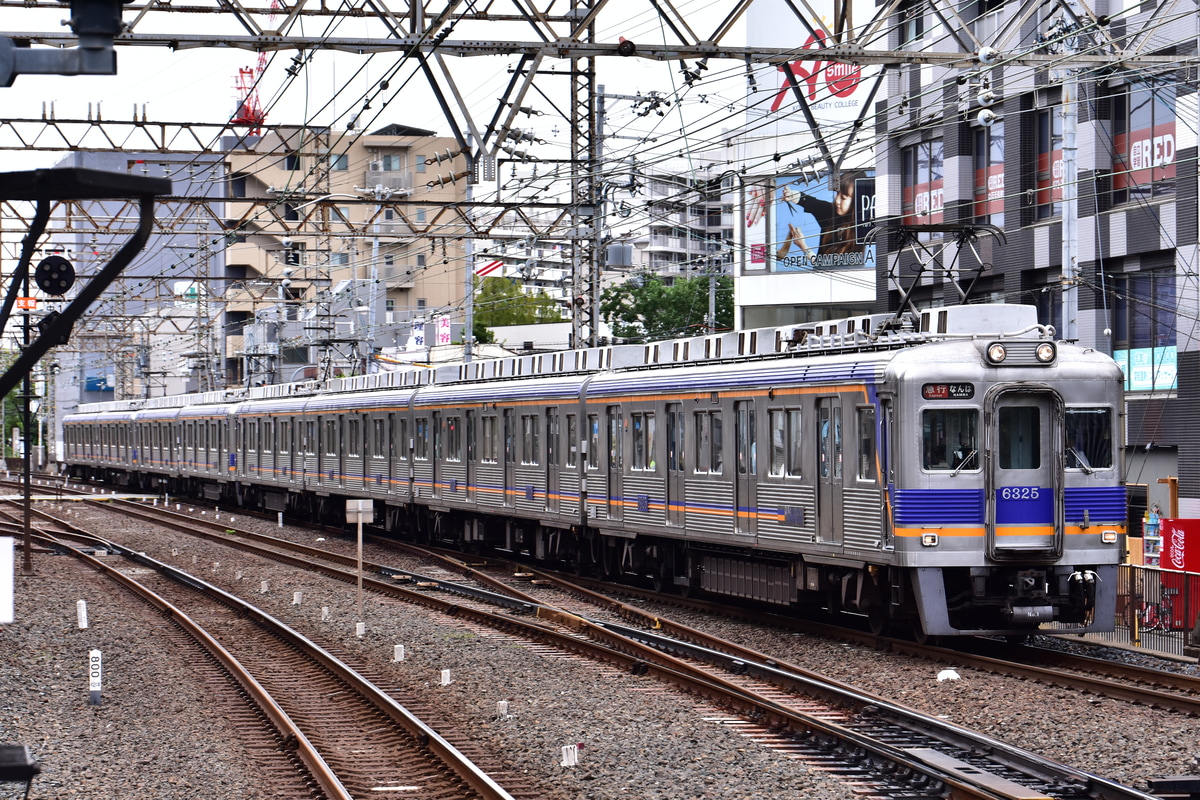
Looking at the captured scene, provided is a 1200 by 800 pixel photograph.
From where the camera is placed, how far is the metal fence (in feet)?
50.7

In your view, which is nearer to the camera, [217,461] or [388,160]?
[217,461]

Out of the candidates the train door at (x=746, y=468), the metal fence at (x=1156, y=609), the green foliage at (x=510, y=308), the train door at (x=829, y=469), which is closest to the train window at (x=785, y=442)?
the train door at (x=746, y=468)

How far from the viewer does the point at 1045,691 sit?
493 inches

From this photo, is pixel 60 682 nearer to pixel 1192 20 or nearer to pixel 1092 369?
pixel 1092 369

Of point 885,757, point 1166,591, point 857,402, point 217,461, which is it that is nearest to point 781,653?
point 857,402

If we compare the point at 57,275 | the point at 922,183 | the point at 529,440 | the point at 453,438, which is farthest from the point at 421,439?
the point at 57,275

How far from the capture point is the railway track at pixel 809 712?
9164 mm

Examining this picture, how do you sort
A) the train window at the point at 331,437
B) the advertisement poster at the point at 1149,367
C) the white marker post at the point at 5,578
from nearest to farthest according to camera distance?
the white marker post at the point at 5,578 → the advertisement poster at the point at 1149,367 → the train window at the point at 331,437

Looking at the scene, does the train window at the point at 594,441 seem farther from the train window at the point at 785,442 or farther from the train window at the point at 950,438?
the train window at the point at 950,438

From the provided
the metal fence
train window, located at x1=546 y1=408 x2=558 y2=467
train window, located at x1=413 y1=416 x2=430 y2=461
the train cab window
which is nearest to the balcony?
train window, located at x1=413 y1=416 x2=430 y2=461

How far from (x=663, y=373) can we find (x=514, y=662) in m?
5.95

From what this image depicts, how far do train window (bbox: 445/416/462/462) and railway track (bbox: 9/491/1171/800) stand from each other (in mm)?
7051

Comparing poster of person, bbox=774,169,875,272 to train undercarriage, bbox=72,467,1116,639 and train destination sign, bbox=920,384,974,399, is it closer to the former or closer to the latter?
train undercarriage, bbox=72,467,1116,639

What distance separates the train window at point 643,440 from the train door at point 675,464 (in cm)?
52
